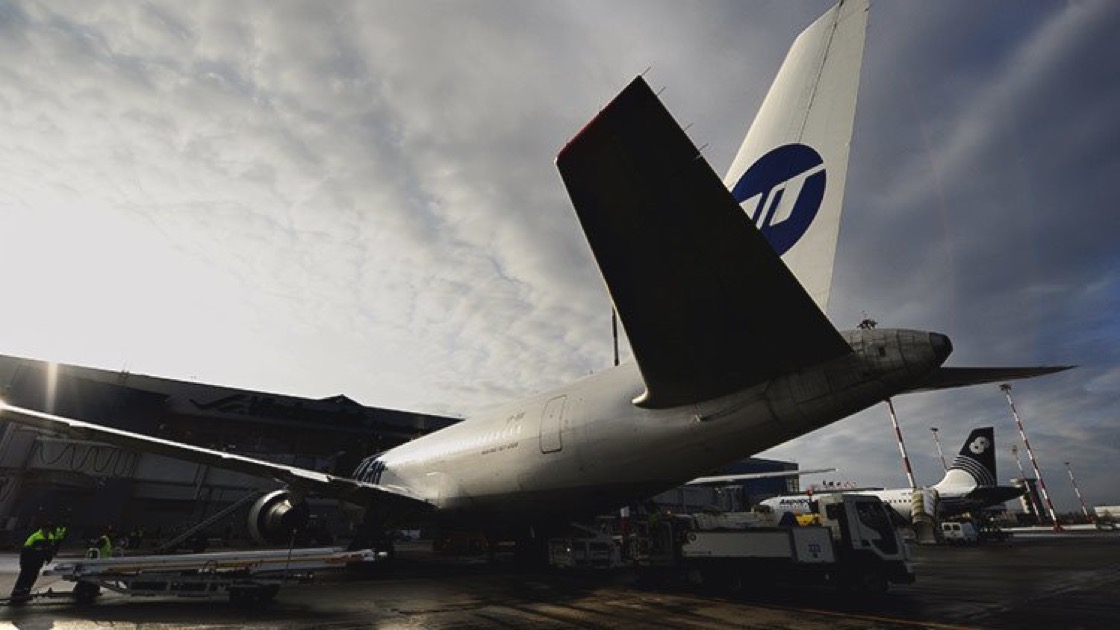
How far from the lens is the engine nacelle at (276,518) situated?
1329 cm

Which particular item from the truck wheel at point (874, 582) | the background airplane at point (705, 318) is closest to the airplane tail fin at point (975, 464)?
the truck wheel at point (874, 582)

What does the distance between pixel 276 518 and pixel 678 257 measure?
44.9 ft

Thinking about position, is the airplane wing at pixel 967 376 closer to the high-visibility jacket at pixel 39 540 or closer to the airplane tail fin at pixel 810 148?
the airplane tail fin at pixel 810 148

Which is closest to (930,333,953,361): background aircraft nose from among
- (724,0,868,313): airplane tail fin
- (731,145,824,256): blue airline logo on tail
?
(724,0,868,313): airplane tail fin

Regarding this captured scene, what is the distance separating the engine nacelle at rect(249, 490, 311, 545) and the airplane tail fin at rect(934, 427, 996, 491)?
133 feet

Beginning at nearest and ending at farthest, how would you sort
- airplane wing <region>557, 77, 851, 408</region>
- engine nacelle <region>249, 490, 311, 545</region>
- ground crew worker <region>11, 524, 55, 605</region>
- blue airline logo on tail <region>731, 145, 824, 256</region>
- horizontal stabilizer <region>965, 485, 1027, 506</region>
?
airplane wing <region>557, 77, 851, 408</region>, blue airline logo on tail <region>731, 145, 824, 256</region>, ground crew worker <region>11, 524, 55, 605</region>, engine nacelle <region>249, 490, 311, 545</region>, horizontal stabilizer <region>965, 485, 1027, 506</region>

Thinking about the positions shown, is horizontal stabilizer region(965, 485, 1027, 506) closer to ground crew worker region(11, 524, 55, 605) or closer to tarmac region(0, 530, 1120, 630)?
tarmac region(0, 530, 1120, 630)

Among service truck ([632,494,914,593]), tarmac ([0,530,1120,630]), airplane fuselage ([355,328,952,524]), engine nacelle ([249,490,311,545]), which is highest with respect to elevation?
airplane fuselage ([355,328,952,524])

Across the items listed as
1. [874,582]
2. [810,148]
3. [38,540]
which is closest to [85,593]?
[38,540]

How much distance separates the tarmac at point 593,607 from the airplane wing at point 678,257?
11.4 ft

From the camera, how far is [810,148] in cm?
689

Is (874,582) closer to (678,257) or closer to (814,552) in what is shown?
(814,552)

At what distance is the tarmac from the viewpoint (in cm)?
627

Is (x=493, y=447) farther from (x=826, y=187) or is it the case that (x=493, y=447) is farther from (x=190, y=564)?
(x=826, y=187)
